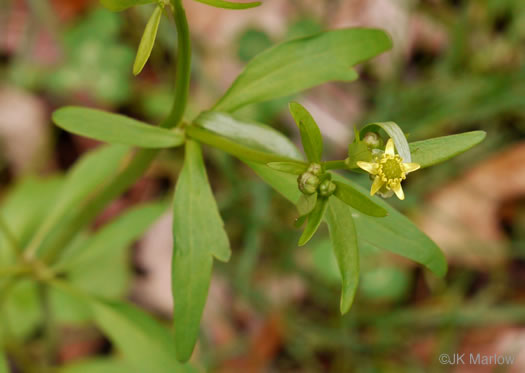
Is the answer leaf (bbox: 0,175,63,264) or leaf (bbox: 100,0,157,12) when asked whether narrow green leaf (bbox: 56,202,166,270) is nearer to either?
leaf (bbox: 0,175,63,264)

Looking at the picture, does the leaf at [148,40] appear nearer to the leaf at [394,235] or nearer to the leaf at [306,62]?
the leaf at [306,62]

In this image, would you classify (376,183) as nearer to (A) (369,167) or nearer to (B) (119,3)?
(A) (369,167)

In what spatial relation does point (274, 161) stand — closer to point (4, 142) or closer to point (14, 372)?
point (14, 372)

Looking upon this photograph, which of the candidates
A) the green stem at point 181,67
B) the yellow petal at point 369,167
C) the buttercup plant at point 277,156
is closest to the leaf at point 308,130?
the buttercup plant at point 277,156

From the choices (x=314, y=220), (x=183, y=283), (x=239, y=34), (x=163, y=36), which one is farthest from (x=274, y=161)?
(x=239, y=34)

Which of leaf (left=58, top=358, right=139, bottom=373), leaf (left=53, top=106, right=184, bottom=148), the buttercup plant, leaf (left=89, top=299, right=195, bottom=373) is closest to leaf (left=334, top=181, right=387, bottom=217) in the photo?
the buttercup plant
